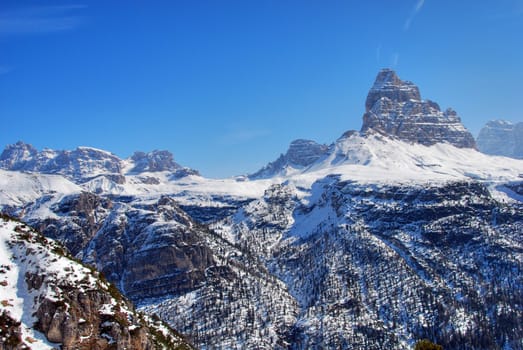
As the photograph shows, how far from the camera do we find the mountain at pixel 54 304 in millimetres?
111875

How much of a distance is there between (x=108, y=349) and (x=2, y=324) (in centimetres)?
2086

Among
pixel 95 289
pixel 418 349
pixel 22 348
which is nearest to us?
pixel 418 349

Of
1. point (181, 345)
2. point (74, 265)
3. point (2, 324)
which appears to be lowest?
point (181, 345)

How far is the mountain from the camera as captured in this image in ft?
367

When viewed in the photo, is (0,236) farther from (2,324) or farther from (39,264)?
(2,324)

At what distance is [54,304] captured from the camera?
4567 inches

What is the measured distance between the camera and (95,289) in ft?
407

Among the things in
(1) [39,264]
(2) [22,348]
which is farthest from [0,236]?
(2) [22,348]

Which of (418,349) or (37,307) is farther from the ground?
(37,307)

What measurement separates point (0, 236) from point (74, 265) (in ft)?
64.1

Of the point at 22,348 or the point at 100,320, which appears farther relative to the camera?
the point at 100,320

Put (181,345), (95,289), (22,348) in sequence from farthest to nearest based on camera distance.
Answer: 1. (181,345)
2. (95,289)
3. (22,348)

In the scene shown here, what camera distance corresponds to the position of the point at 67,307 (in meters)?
116

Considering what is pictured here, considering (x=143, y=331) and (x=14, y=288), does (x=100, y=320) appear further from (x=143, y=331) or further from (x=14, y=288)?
(x=14, y=288)
